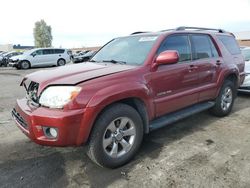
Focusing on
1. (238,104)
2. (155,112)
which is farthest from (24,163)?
(238,104)

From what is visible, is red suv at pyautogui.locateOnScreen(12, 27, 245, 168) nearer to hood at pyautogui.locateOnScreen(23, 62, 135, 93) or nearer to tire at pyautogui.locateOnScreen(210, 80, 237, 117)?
hood at pyautogui.locateOnScreen(23, 62, 135, 93)

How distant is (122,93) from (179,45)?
161cm

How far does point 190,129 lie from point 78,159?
2.14 metres

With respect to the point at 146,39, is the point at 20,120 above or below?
below

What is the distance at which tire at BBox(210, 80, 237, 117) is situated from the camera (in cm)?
512

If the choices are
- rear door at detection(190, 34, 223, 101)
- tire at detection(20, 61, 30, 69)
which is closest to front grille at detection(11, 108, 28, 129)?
rear door at detection(190, 34, 223, 101)

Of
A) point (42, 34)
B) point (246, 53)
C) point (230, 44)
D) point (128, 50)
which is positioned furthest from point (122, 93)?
point (42, 34)

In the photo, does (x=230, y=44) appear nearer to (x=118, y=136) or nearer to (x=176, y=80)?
(x=176, y=80)

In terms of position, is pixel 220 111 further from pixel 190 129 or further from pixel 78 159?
pixel 78 159

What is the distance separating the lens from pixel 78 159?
353cm

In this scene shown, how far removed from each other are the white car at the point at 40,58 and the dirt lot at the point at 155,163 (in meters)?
16.3

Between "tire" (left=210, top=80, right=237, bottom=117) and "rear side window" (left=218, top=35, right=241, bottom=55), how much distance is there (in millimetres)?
745

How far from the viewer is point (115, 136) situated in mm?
3244

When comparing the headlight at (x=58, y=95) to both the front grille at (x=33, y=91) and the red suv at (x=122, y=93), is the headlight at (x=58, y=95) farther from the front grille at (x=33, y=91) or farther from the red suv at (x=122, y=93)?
the front grille at (x=33, y=91)
